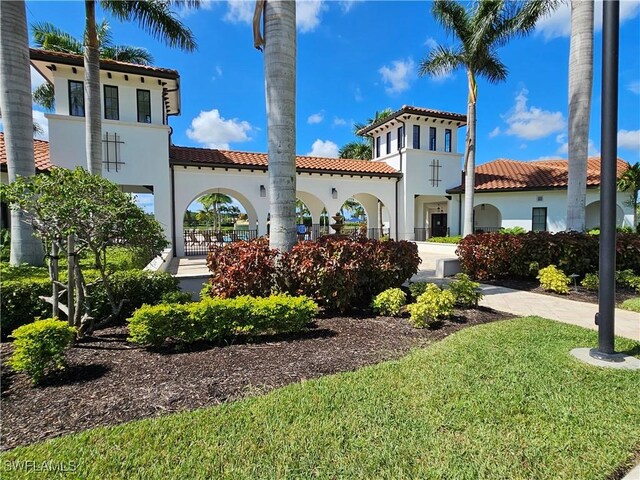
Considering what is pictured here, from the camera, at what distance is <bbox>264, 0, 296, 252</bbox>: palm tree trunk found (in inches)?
245

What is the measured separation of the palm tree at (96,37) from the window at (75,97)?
15.2 feet

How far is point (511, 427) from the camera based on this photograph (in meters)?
2.80

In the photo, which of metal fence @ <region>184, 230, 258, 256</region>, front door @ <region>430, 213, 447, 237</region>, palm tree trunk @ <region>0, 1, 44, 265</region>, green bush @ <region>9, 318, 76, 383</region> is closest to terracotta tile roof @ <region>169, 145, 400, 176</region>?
metal fence @ <region>184, 230, 258, 256</region>

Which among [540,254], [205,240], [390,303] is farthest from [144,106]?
[540,254]

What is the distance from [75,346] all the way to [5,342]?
4.31ft

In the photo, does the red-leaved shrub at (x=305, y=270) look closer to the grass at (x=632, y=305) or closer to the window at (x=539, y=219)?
the grass at (x=632, y=305)

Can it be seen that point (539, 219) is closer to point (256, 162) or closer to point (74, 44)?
point (256, 162)

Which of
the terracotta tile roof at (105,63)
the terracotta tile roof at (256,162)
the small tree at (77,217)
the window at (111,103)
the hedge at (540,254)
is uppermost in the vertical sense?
the terracotta tile roof at (105,63)

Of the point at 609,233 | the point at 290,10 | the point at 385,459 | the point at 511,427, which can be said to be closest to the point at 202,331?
the point at 385,459

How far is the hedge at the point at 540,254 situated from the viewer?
32.0 feet

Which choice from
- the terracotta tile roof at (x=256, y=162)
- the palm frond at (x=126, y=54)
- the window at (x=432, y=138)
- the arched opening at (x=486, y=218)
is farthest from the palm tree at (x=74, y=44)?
the arched opening at (x=486, y=218)

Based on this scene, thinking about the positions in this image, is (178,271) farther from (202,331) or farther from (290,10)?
(290,10)

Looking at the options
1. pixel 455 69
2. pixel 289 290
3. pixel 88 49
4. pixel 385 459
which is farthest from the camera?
pixel 455 69

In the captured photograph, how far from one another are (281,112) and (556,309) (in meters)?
6.92
